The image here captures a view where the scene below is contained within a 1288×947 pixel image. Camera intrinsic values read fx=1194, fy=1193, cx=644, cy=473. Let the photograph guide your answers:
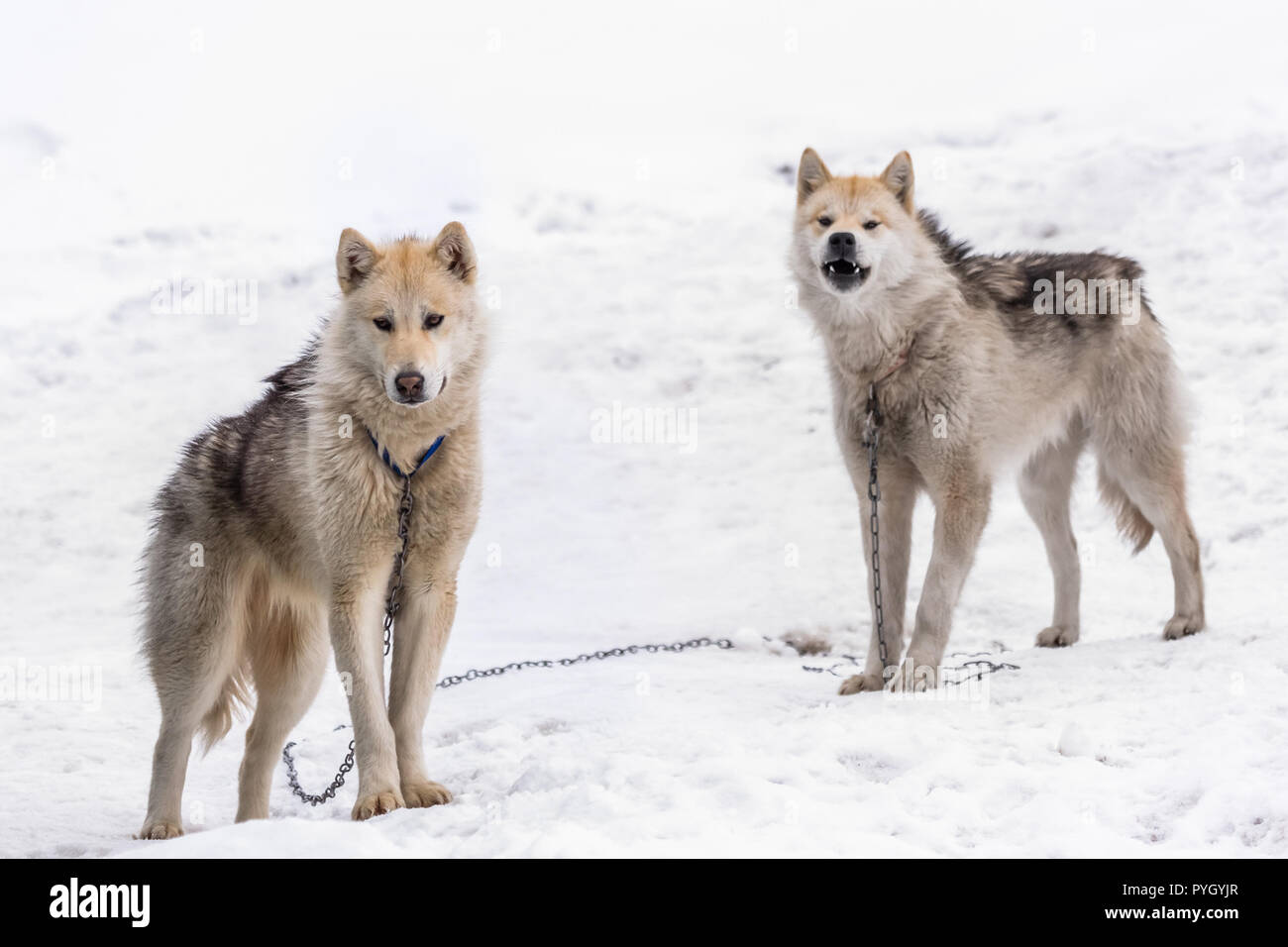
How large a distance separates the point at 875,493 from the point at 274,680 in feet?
9.46

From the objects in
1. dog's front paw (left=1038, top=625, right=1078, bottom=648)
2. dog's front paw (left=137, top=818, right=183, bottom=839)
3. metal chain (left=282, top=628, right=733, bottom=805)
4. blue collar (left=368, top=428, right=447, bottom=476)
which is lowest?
dog's front paw (left=137, top=818, right=183, bottom=839)

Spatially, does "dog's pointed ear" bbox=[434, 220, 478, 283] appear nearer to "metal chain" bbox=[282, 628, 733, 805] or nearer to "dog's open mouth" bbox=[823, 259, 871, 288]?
"dog's open mouth" bbox=[823, 259, 871, 288]

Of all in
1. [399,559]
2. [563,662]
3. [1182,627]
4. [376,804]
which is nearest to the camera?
[376,804]

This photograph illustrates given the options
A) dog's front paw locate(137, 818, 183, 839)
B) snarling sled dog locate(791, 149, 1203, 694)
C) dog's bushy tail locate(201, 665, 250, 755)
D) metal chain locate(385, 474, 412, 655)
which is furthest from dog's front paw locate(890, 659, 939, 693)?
dog's front paw locate(137, 818, 183, 839)

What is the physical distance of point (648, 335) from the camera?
1196 centimetres

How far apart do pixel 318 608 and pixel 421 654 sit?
0.73 meters

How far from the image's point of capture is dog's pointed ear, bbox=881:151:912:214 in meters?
5.82

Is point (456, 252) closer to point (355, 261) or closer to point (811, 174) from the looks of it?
point (355, 261)

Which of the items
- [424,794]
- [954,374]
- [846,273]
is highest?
[846,273]

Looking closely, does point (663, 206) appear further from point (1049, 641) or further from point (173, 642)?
point (173, 642)

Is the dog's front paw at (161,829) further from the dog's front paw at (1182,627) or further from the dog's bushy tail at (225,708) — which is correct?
the dog's front paw at (1182,627)

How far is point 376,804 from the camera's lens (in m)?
3.94

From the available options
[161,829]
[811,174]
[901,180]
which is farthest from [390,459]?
[901,180]
